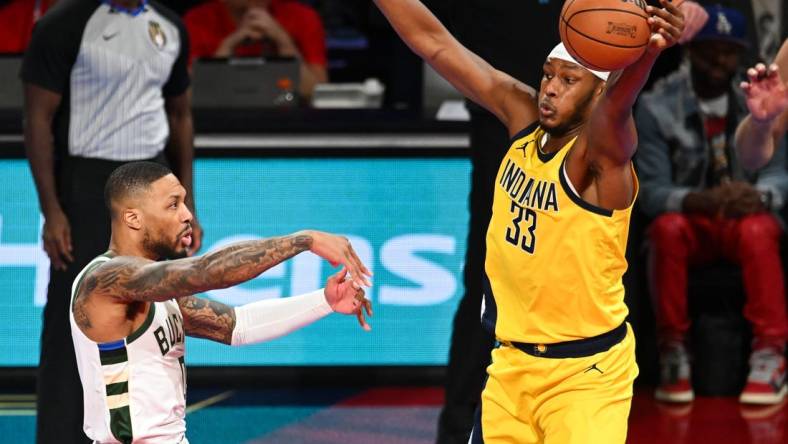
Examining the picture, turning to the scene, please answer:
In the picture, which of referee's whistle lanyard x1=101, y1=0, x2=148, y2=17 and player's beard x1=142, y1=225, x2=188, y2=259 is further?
referee's whistle lanyard x1=101, y1=0, x2=148, y2=17

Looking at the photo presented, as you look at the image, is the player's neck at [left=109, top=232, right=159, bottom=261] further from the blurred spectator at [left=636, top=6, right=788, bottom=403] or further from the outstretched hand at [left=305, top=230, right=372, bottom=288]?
the blurred spectator at [left=636, top=6, right=788, bottom=403]

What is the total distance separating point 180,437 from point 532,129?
1.51 m

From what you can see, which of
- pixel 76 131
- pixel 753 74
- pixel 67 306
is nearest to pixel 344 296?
pixel 753 74

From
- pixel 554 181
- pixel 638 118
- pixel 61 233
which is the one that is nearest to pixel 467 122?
pixel 638 118

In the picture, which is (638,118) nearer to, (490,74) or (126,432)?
(490,74)

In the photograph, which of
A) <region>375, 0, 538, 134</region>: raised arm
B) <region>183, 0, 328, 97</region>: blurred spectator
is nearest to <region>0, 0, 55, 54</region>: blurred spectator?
<region>183, 0, 328, 97</region>: blurred spectator

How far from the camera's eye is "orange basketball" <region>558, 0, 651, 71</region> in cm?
392

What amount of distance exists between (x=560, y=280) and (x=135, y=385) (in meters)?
1.35

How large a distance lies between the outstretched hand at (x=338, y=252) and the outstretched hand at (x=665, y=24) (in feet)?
3.31

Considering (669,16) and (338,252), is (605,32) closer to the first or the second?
(669,16)

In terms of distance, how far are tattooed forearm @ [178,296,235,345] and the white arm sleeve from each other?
2 cm

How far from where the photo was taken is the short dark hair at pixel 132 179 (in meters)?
4.52

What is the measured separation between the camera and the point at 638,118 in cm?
783

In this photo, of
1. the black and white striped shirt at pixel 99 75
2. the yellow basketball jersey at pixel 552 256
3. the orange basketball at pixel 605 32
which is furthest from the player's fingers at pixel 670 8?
the black and white striped shirt at pixel 99 75
